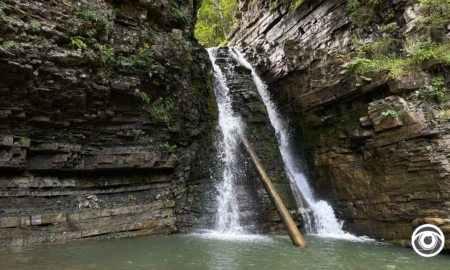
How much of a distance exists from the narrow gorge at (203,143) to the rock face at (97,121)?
1.8 inches

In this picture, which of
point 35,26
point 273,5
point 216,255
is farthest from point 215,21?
point 216,255

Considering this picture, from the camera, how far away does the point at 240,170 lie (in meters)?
11.9

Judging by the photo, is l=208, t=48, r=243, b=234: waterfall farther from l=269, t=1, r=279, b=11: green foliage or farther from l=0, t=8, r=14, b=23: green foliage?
l=0, t=8, r=14, b=23: green foliage

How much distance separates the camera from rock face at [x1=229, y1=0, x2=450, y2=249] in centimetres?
854

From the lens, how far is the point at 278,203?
388 inches

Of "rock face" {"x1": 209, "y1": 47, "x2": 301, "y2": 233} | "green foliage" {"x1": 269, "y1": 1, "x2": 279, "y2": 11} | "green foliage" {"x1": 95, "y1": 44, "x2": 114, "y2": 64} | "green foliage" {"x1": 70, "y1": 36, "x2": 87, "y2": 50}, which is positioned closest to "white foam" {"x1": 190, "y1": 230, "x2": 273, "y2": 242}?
"rock face" {"x1": 209, "y1": 47, "x2": 301, "y2": 233}

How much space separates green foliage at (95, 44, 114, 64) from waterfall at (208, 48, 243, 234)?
5.69 meters

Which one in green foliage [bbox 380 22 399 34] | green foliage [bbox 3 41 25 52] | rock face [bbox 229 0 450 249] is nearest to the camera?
green foliage [bbox 3 41 25 52]

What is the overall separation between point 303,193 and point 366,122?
451cm

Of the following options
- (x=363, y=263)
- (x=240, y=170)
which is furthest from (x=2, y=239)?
(x=363, y=263)

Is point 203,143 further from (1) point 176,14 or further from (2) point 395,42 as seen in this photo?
(2) point 395,42

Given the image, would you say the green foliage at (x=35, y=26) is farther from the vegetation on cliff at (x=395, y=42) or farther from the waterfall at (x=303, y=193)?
the waterfall at (x=303, y=193)

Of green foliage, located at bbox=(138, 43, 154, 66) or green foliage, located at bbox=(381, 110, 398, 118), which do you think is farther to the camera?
green foliage, located at bbox=(138, 43, 154, 66)

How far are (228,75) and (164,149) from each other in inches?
243
